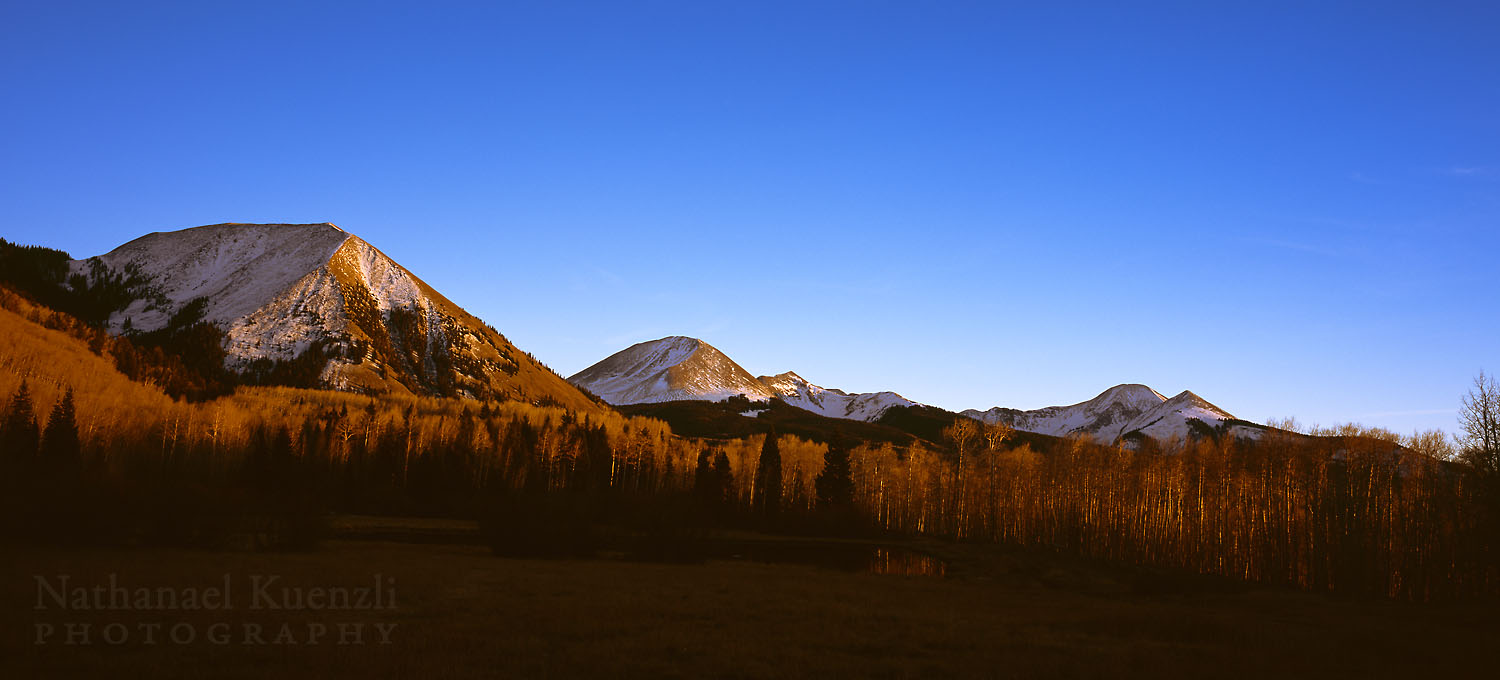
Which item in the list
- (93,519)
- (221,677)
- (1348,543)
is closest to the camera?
(221,677)

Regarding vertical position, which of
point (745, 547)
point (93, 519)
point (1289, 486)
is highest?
point (1289, 486)

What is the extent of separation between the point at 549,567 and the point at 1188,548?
6013 centimetres

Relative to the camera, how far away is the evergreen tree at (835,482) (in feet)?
392

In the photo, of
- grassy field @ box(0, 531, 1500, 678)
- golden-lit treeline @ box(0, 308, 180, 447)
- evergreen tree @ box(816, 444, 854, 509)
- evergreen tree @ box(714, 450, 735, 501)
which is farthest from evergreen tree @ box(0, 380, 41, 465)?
evergreen tree @ box(816, 444, 854, 509)

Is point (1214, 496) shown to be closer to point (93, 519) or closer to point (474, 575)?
point (474, 575)

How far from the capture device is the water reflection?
60384mm

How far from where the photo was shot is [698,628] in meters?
24.2

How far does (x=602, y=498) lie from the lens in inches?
3942

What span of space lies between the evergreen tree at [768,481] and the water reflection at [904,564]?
36.7 m

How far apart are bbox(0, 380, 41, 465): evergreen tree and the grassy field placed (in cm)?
5204

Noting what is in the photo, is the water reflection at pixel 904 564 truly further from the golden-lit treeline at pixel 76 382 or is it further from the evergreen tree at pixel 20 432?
the golden-lit treeline at pixel 76 382

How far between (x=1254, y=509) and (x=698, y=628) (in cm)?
6381

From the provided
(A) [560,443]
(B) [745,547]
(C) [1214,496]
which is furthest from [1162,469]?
(A) [560,443]

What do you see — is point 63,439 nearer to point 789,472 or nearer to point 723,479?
point 723,479
